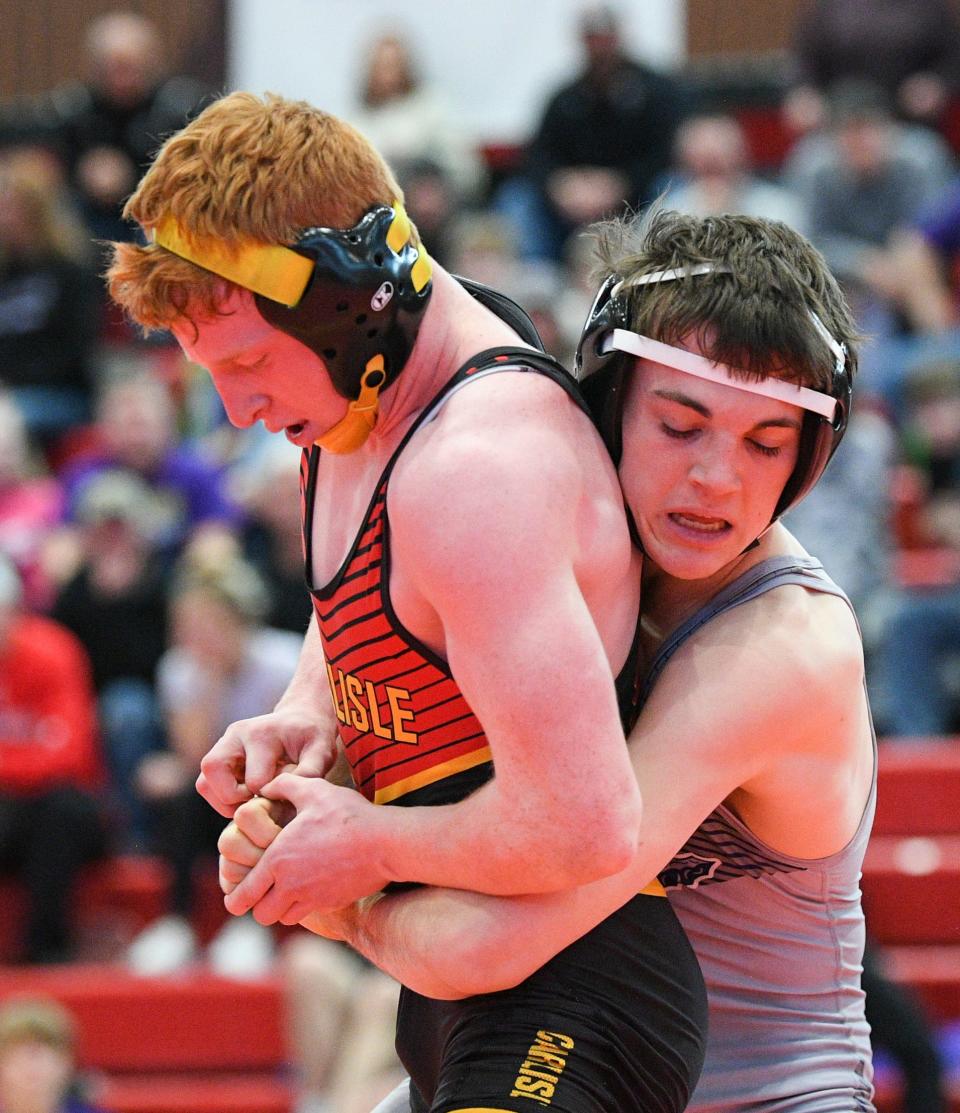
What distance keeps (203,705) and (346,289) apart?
14.9 ft

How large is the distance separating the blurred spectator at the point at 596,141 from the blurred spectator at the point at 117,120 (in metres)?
1.92

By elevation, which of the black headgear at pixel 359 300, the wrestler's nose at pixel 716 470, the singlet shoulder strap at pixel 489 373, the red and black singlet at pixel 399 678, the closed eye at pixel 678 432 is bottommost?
the red and black singlet at pixel 399 678

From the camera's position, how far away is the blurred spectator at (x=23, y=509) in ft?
26.7

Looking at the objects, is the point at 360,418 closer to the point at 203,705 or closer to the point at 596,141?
the point at 203,705

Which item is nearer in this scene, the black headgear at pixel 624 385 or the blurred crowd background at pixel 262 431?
the black headgear at pixel 624 385

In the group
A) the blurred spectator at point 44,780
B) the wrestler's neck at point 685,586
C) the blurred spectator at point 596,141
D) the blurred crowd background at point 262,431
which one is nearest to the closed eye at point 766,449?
the wrestler's neck at point 685,586

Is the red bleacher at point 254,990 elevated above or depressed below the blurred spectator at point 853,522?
below

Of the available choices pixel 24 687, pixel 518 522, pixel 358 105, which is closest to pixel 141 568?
pixel 24 687

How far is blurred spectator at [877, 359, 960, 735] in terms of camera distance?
269 inches

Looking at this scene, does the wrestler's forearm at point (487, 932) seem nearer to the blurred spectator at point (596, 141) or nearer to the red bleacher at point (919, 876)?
the red bleacher at point (919, 876)

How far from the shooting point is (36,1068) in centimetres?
611

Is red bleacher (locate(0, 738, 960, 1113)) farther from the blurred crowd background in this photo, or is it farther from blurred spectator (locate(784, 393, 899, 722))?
blurred spectator (locate(784, 393, 899, 722))

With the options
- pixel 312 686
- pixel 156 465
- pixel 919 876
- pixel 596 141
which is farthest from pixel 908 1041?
pixel 596 141

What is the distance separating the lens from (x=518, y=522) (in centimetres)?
240
